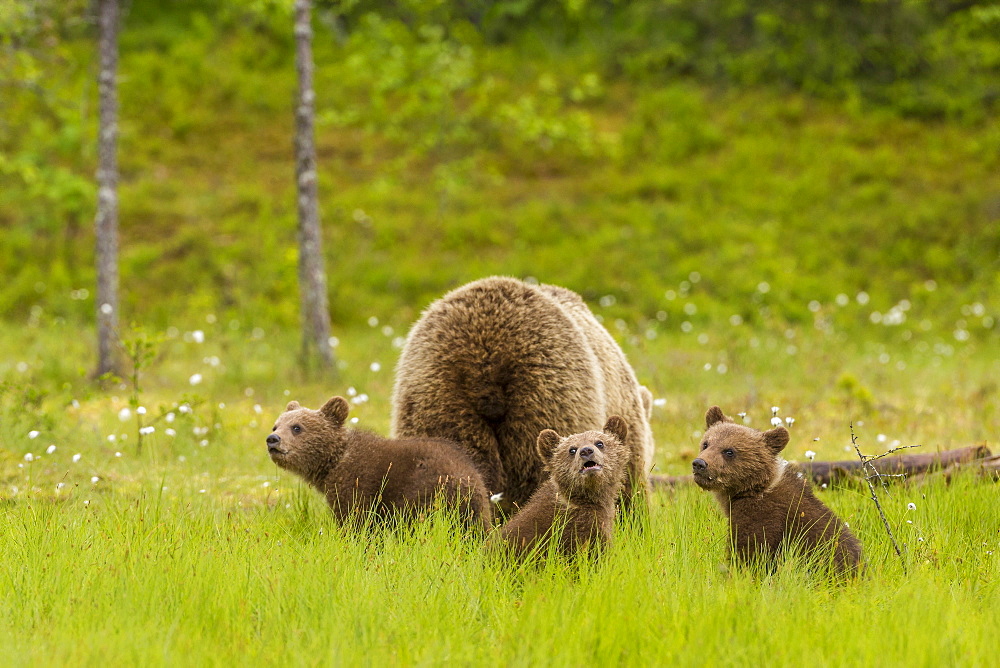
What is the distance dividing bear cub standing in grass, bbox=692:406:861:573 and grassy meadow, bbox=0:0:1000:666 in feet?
0.58

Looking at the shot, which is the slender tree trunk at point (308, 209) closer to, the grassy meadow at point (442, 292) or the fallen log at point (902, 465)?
the grassy meadow at point (442, 292)

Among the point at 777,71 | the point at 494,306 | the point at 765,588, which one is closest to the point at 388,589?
the point at 765,588

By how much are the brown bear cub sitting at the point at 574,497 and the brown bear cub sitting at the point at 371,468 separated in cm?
36

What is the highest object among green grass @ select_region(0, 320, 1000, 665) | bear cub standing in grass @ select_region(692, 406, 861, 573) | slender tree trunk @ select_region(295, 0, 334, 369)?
slender tree trunk @ select_region(295, 0, 334, 369)

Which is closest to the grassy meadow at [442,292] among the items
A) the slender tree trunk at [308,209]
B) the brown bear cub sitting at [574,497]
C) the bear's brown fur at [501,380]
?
the brown bear cub sitting at [574,497]

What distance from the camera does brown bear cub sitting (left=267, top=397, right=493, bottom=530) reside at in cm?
506

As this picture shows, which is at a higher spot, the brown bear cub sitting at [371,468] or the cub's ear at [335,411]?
the cub's ear at [335,411]

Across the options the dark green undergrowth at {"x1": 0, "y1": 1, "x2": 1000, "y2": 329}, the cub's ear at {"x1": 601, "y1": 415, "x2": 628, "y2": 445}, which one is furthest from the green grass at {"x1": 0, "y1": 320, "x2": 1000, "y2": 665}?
the dark green undergrowth at {"x1": 0, "y1": 1, "x2": 1000, "y2": 329}

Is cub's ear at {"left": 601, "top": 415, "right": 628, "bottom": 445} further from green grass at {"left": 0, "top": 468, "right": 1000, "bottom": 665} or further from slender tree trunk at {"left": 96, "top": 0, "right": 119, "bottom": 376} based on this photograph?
slender tree trunk at {"left": 96, "top": 0, "right": 119, "bottom": 376}

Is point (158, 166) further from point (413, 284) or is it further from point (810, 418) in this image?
point (810, 418)

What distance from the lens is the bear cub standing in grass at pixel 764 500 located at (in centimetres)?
464

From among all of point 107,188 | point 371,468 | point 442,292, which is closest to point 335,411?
point 371,468

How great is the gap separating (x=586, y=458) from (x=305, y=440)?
5.59 feet

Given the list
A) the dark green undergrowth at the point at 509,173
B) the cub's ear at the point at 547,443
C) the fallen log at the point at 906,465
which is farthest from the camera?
the dark green undergrowth at the point at 509,173
